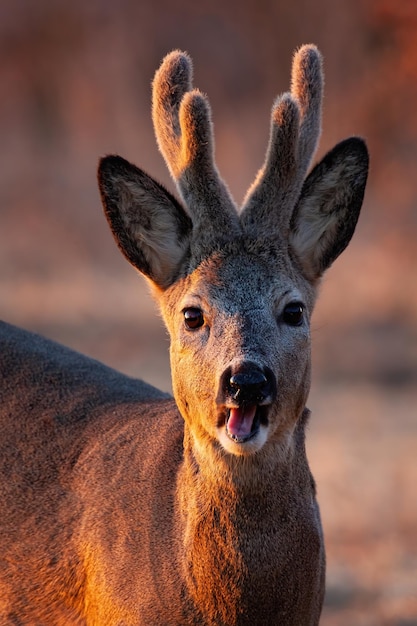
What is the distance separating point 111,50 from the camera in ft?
115

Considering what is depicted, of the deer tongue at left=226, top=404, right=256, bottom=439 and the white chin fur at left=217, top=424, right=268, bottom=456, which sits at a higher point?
the deer tongue at left=226, top=404, right=256, bottom=439

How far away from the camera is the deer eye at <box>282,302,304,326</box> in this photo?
5.66 meters

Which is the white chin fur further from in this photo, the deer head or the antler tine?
the antler tine

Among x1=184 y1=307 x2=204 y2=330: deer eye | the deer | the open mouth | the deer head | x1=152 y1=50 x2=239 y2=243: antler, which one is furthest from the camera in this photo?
x1=152 y1=50 x2=239 y2=243: antler

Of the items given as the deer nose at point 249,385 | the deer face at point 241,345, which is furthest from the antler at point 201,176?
the deer nose at point 249,385

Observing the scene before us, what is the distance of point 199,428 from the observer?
5.61 m

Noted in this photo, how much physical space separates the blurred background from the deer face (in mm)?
3849

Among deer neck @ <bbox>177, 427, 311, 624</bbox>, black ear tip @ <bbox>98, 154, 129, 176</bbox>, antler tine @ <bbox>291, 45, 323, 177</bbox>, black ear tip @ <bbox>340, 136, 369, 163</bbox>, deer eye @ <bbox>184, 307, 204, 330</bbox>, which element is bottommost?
deer neck @ <bbox>177, 427, 311, 624</bbox>

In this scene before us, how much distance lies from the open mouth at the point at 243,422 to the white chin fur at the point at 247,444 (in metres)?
0.01

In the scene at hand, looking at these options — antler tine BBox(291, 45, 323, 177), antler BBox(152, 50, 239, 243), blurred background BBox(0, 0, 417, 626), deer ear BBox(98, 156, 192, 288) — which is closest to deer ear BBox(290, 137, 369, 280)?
antler tine BBox(291, 45, 323, 177)

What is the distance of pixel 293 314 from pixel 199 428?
564 millimetres

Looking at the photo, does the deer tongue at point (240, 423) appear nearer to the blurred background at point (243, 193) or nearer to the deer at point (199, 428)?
the deer at point (199, 428)

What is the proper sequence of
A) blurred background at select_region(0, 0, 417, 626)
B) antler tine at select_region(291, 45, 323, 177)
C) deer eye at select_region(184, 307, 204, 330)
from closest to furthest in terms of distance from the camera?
deer eye at select_region(184, 307, 204, 330) → antler tine at select_region(291, 45, 323, 177) → blurred background at select_region(0, 0, 417, 626)

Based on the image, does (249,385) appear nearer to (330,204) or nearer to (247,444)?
(247,444)
